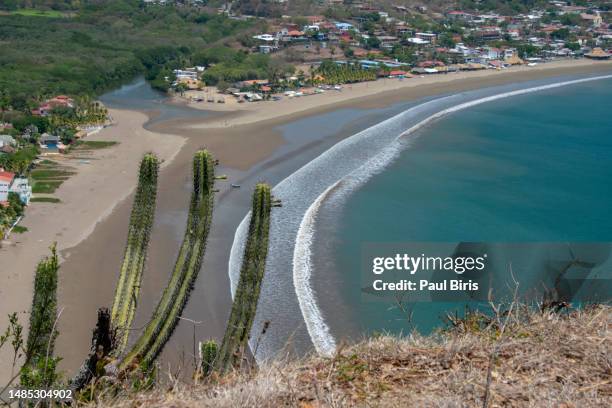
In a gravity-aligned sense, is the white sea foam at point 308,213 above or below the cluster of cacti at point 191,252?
below

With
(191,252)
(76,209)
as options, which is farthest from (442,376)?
(76,209)

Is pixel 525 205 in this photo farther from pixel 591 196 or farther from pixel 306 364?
pixel 306 364

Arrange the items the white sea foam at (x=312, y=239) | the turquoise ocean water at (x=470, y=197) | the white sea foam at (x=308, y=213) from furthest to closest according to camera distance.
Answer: the turquoise ocean water at (x=470, y=197) → the white sea foam at (x=308, y=213) → the white sea foam at (x=312, y=239)

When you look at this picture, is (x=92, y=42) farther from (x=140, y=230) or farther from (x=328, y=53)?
(x=140, y=230)

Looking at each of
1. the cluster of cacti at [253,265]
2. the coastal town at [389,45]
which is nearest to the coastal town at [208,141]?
the cluster of cacti at [253,265]

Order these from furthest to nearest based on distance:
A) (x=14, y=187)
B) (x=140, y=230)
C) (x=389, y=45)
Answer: (x=389, y=45), (x=14, y=187), (x=140, y=230)

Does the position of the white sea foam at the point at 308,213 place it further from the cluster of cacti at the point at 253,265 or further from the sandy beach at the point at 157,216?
the cluster of cacti at the point at 253,265

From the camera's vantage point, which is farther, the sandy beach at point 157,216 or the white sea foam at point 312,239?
the sandy beach at point 157,216
